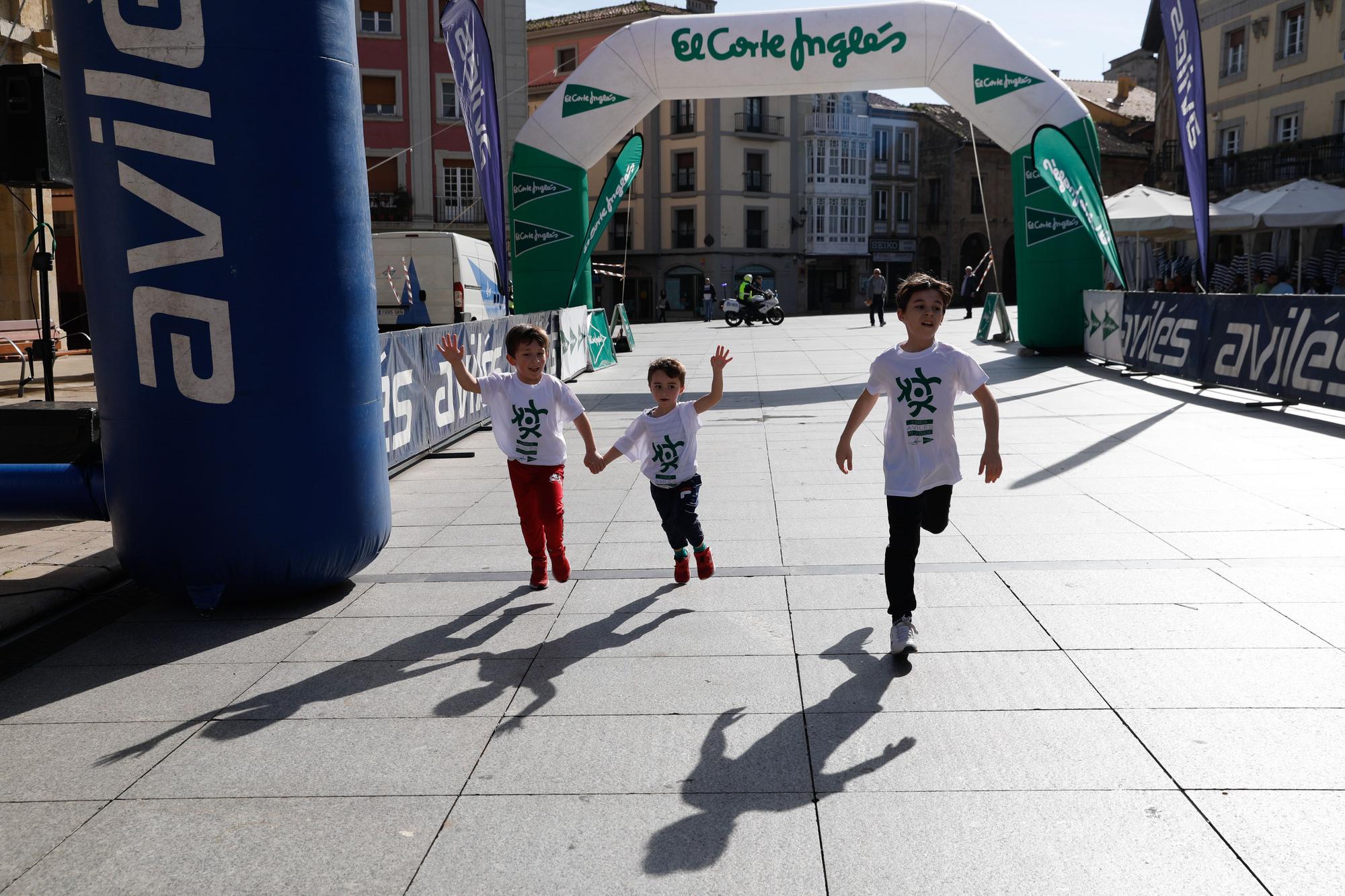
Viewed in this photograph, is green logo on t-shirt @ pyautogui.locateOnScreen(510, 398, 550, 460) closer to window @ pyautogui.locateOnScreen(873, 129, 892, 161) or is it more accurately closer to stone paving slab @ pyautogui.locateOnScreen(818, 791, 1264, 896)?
stone paving slab @ pyautogui.locateOnScreen(818, 791, 1264, 896)

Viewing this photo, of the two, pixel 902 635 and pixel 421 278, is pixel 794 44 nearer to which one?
pixel 421 278

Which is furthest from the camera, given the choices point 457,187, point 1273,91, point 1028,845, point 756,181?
point 756,181

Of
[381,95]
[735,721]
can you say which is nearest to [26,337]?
[735,721]

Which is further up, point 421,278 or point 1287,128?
point 1287,128

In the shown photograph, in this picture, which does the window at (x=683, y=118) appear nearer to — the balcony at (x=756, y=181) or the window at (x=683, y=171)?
the window at (x=683, y=171)

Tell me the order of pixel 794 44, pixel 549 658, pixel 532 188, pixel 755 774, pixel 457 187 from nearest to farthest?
pixel 755 774
pixel 549 658
pixel 794 44
pixel 532 188
pixel 457 187

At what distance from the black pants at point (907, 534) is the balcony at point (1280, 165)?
89.1 ft

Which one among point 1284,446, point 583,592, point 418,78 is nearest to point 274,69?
point 583,592

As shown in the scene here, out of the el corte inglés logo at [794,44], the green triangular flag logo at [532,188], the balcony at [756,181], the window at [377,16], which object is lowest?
the green triangular flag logo at [532,188]

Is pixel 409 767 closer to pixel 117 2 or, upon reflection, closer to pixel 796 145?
pixel 117 2

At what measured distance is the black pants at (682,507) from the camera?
558cm

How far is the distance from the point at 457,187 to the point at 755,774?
40.6 metres

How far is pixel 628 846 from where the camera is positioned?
3.04 m

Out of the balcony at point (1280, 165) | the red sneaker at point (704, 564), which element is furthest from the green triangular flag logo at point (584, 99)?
the balcony at point (1280, 165)
